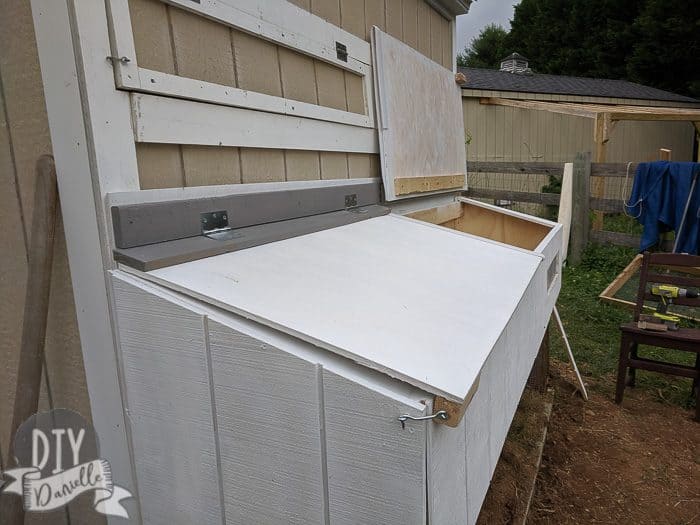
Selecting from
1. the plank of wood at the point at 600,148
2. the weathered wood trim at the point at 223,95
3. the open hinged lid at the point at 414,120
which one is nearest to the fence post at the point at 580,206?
the plank of wood at the point at 600,148

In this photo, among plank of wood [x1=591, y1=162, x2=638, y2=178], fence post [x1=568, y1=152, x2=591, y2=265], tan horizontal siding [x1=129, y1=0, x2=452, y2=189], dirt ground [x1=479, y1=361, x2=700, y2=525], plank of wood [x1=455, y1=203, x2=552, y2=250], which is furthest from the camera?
fence post [x1=568, y1=152, x2=591, y2=265]

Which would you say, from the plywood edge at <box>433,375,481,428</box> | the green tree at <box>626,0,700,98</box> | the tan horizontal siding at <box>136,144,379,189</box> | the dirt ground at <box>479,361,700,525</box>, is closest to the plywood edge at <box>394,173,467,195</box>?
the tan horizontal siding at <box>136,144,379,189</box>

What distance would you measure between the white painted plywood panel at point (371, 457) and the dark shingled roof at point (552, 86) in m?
9.69

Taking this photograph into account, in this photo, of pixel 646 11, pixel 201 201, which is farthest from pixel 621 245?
pixel 646 11

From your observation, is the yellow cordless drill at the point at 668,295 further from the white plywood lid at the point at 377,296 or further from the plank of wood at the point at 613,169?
the plank of wood at the point at 613,169

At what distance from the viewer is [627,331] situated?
3.55 metres

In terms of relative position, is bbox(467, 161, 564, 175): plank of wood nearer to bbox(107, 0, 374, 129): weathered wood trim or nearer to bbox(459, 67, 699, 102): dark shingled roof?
bbox(459, 67, 699, 102): dark shingled roof

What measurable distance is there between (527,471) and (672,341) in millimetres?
1683

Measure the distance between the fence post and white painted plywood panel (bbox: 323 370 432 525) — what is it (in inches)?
259

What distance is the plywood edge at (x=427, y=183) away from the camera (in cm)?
278

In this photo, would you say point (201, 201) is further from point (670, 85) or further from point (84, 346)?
point (670, 85)

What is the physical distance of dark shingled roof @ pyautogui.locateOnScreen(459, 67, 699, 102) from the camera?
432 inches

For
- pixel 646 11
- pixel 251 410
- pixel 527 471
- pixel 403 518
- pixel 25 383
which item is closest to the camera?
pixel 403 518

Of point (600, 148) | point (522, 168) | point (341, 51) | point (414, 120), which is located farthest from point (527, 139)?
point (341, 51)
